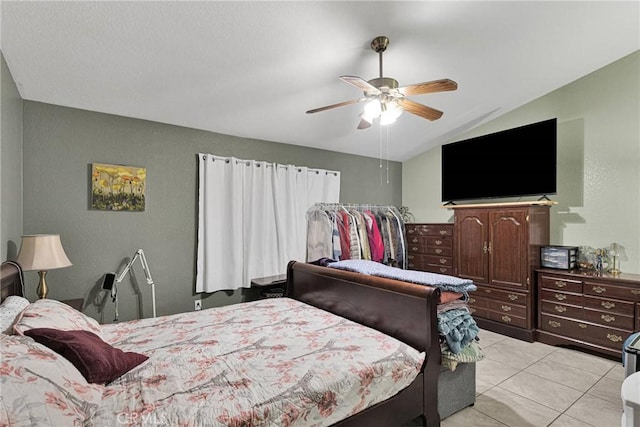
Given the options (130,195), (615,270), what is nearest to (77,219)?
(130,195)

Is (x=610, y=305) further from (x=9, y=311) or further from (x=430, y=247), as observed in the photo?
(x=9, y=311)

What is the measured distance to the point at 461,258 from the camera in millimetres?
4188

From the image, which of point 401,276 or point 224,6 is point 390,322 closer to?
point 401,276

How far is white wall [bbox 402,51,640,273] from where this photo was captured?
3.28 m

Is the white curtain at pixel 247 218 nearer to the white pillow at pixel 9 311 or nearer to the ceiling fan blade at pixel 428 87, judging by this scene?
the white pillow at pixel 9 311

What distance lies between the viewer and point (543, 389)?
255 cm

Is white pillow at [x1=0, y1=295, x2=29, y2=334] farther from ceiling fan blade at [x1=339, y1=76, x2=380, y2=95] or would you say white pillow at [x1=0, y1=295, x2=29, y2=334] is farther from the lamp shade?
ceiling fan blade at [x1=339, y1=76, x2=380, y2=95]

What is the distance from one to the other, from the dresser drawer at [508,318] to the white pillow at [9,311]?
4.29 m

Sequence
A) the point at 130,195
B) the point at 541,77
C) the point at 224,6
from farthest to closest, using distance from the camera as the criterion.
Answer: the point at 541,77
the point at 130,195
the point at 224,6

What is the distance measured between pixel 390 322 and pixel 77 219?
2893mm

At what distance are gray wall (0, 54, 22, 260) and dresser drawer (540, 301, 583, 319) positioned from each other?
4.84m

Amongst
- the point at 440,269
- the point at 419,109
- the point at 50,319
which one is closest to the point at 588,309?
the point at 440,269

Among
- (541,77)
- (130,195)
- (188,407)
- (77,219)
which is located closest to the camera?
(188,407)

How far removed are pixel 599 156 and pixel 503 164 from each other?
0.91 m
